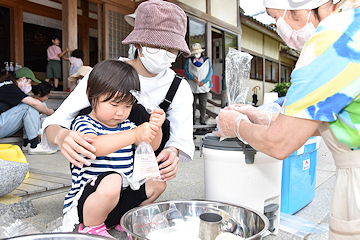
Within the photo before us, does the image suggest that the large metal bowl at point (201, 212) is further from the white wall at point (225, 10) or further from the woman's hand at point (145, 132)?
the white wall at point (225, 10)

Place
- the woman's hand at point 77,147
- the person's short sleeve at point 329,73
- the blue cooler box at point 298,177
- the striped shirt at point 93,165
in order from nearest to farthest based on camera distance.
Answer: the person's short sleeve at point 329,73 → the woman's hand at point 77,147 → the striped shirt at point 93,165 → the blue cooler box at point 298,177

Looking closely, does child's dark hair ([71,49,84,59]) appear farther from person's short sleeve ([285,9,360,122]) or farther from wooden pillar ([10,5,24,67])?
person's short sleeve ([285,9,360,122])

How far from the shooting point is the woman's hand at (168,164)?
4.91 ft

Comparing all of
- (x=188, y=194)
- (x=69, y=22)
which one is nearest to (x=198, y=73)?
(x=69, y=22)

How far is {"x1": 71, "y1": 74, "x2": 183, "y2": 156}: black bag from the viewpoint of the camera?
1703 mm

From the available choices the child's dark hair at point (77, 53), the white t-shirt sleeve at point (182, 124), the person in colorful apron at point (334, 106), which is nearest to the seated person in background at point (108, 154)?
the white t-shirt sleeve at point (182, 124)

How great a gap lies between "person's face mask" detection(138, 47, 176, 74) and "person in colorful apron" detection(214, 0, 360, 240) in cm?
88

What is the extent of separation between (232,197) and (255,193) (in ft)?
0.39

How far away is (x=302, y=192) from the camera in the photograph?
189 cm

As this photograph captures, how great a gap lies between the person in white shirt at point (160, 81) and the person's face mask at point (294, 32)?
0.65 metres

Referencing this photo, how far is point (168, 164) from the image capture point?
1.53 meters

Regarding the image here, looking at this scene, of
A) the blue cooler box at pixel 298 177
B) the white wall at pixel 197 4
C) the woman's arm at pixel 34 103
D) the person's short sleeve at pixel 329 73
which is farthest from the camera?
the white wall at pixel 197 4

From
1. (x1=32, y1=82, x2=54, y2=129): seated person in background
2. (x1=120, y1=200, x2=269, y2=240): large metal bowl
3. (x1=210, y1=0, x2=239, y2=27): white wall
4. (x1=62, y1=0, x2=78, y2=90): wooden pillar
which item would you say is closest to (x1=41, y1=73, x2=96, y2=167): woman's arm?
(x1=120, y1=200, x2=269, y2=240): large metal bowl

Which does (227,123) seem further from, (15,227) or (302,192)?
(15,227)
